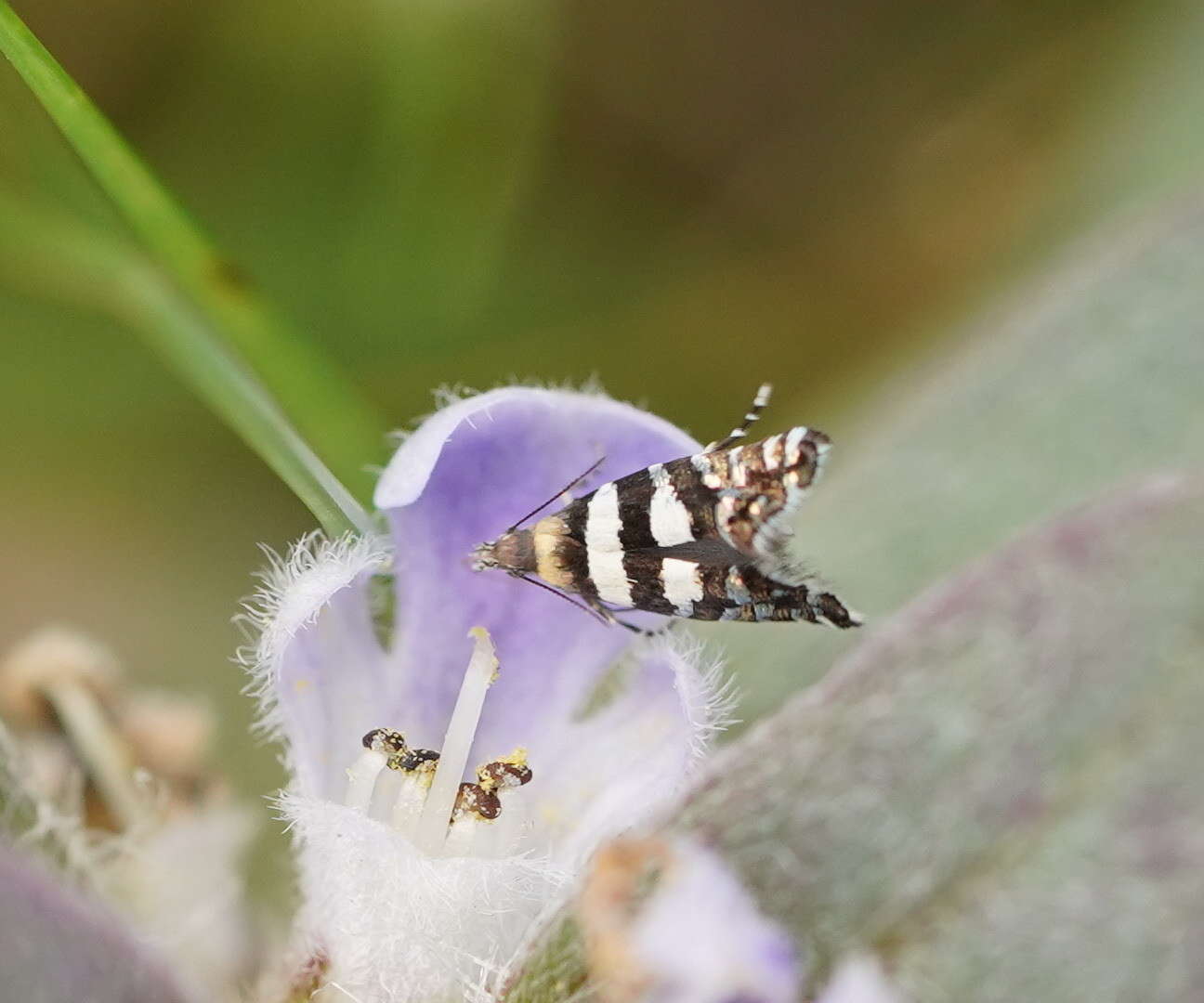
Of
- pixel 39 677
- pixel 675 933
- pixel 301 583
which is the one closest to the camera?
pixel 675 933

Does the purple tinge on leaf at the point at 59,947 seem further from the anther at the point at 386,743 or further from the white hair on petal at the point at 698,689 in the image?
the white hair on petal at the point at 698,689

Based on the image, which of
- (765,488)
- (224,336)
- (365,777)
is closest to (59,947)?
(365,777)

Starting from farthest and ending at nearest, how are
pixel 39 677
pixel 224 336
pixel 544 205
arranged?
1. pixel 544 205
2. pixel 224 336
3. pixel 39 677

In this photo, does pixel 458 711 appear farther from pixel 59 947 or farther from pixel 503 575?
pixel 59 947

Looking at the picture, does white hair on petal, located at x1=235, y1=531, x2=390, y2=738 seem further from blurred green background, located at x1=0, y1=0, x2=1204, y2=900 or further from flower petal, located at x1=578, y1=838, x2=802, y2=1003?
blurred green background, located at x1=0, y1=0, x2=1204, y2=900

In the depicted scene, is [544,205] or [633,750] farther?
[544,205]

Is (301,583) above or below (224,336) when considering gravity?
below
